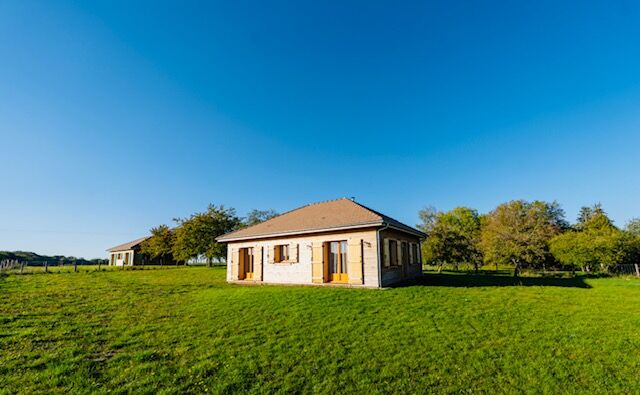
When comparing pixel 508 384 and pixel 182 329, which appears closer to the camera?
pixel 508 384

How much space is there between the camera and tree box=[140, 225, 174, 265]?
37.8 m

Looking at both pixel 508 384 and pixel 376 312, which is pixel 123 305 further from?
pixel 508 384

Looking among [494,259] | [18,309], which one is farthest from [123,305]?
[494,259]

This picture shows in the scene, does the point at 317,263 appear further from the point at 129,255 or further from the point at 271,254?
the point at 129,255

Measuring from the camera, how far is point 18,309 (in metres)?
9.61

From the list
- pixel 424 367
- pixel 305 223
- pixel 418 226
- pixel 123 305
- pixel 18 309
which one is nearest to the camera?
pixel 424 367

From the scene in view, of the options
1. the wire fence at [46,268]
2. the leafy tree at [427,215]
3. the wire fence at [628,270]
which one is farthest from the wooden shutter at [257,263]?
the wire fence at [628,270]

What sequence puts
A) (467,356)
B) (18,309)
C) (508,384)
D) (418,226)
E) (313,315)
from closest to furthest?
(508,384) → (467,356) → (313,315) → (18,309) → (418,226)

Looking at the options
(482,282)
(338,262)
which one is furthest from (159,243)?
(482,282)

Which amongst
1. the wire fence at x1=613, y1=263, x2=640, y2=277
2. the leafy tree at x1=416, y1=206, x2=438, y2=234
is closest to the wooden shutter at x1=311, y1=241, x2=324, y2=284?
the wire fence at x1=613, y1=263, x2=640, y2=277

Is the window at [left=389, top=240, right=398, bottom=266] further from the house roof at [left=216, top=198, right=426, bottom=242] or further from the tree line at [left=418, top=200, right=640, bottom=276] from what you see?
the tree line at [left=418, top=200, right=640, bottom=276]

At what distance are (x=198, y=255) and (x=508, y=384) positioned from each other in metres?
34.2

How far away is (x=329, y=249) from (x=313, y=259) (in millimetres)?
920

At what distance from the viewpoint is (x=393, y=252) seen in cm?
1487
